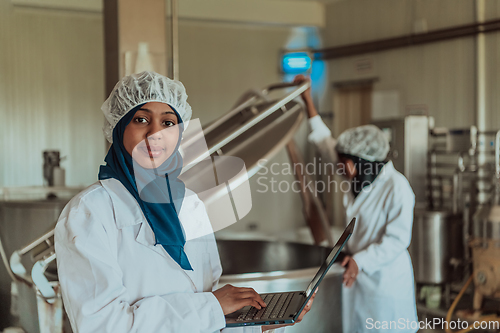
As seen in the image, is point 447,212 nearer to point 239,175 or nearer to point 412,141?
point 412,141

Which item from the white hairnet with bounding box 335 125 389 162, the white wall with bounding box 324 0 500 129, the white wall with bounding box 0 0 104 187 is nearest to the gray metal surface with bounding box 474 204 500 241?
the white wall with bounding box 324 0 500 129

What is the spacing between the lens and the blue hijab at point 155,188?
0.83 m

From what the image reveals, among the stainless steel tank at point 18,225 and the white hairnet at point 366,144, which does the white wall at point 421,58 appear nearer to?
the white hairnet at point 366,144

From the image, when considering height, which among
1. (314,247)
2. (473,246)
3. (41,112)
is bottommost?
(473,246)

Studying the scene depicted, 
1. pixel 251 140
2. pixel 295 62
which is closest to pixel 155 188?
pixel 251 140

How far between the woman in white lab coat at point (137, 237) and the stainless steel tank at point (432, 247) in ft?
6.55

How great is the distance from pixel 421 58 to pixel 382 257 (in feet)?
9.68

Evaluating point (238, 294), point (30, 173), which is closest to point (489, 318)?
point (238, 294)

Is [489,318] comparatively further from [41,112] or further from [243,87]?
[41,112]

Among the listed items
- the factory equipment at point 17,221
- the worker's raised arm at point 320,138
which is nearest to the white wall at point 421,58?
the worker's raised arm at point 320,138

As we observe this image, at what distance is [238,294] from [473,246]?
6.91ft

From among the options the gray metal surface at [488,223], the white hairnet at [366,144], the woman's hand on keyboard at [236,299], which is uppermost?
the white hairnet at [366,144]

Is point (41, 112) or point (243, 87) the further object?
point (243, 87)

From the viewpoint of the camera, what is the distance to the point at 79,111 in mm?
3834
